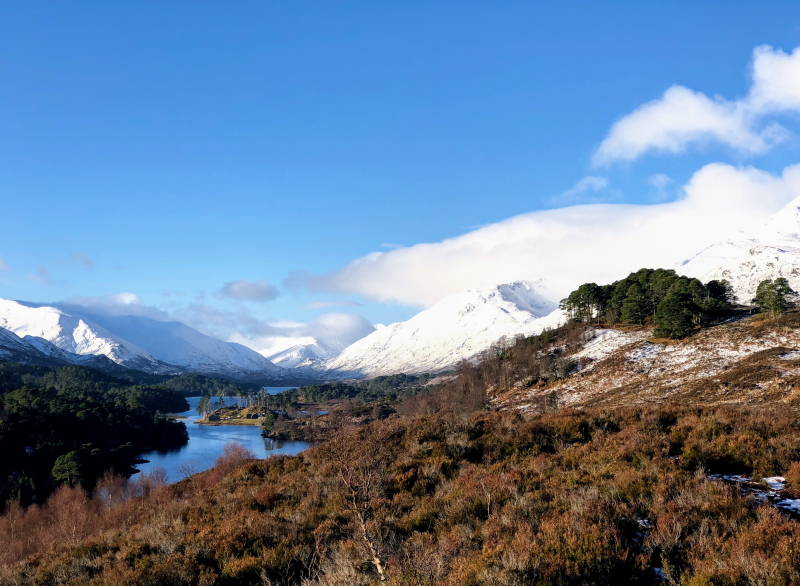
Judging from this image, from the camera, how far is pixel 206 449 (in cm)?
12850

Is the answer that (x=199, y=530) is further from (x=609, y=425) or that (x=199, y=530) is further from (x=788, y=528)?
(x=609, y=425)

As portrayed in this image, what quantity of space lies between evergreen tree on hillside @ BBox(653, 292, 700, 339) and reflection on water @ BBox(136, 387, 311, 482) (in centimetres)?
6654

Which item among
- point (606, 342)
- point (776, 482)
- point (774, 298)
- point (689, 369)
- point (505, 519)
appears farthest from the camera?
point (606, 342)

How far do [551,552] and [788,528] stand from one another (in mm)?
4462

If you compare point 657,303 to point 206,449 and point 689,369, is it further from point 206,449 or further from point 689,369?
point 206,449

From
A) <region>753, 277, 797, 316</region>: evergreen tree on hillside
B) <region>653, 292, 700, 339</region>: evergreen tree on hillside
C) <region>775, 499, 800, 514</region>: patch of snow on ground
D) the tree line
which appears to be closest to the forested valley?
<region>775, 499, 800, 514</region>: patch of snow on ground

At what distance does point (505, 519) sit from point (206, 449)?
138m

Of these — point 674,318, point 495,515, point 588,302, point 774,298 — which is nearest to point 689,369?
point 674,318

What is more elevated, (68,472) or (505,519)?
(505,519)

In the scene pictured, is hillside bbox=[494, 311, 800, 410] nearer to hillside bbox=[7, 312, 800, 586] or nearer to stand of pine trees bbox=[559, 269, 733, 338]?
stand of pine trees bbox=[559, 269, 733, 338]

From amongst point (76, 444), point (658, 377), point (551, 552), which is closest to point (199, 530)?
point (551, 552)

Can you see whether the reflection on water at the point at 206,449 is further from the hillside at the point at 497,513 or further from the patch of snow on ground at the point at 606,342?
the hillside at the point at 497,513

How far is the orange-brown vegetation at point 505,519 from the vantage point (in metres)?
7.65

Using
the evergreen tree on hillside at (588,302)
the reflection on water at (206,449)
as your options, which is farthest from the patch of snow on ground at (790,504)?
the evergreen tree on hillside at (588,302)
